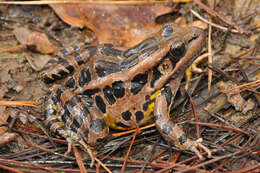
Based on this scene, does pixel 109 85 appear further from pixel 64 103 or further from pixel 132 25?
pixel 132 25

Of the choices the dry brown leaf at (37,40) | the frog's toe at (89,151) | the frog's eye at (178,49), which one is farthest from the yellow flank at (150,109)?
the dry brown leaf at (37,40)

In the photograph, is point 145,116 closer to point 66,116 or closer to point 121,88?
point 121,88

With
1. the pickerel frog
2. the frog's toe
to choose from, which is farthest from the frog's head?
the frog's toe

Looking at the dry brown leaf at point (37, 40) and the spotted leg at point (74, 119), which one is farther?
the dry brown leaf at point (37, 40)

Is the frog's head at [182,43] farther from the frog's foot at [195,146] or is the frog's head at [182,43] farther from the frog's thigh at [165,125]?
the frog's foot at [195,146]

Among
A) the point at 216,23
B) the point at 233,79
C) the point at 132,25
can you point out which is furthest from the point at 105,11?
the point at 233,79

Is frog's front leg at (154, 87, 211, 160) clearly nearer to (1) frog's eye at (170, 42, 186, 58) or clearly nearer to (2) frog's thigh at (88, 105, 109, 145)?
(1) frog's eye at (170, 42, 186, 58)
